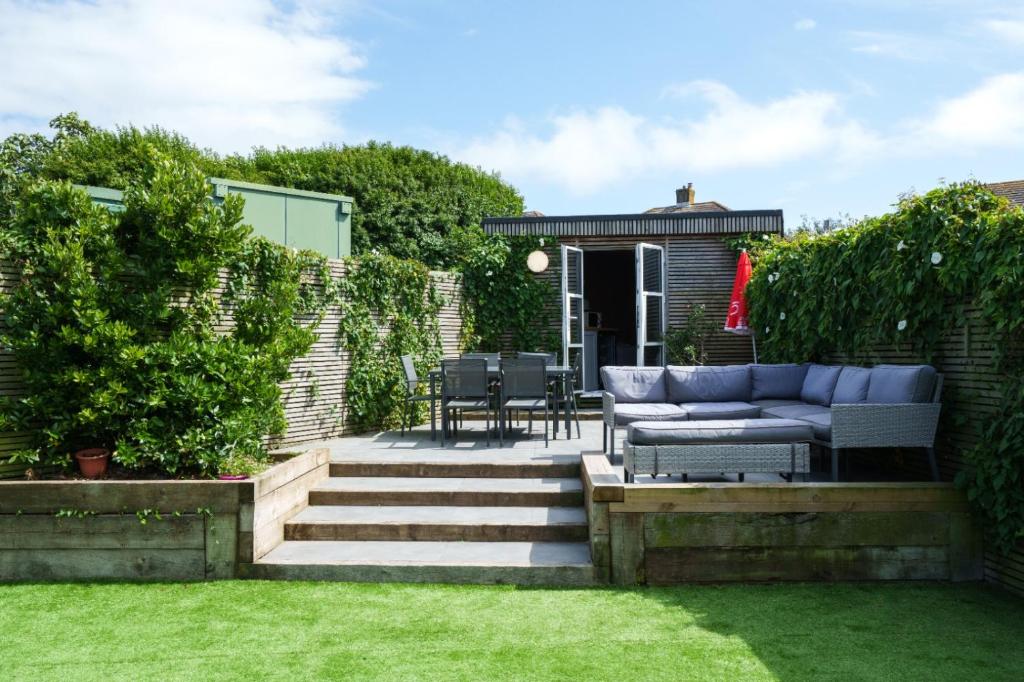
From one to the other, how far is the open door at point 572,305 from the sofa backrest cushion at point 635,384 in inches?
117

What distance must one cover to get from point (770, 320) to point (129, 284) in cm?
646

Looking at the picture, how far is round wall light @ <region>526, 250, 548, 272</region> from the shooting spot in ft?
35.6

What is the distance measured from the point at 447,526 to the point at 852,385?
3483 millimetres

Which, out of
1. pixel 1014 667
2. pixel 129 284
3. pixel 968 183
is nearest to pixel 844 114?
pixel 968 183

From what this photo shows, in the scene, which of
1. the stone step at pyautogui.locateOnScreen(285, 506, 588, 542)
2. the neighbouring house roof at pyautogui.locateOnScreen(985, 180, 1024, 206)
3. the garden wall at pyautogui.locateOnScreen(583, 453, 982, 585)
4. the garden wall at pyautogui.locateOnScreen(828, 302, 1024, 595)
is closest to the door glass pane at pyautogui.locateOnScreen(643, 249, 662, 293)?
the garden wall at pyautogui.locateOnScreen(828, 302, 1024, 595)

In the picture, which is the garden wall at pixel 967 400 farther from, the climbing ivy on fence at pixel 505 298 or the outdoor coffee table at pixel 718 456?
the climbing ivy on fence at pixel 505 298

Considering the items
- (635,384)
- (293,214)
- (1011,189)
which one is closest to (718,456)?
(635,384)

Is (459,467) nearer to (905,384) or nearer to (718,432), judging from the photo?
(718,432)

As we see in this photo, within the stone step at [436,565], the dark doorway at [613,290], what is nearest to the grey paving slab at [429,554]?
the stone step at [436,565]

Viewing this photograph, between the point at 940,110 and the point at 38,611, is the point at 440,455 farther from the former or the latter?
the point at 940,110

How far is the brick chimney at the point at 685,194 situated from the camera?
20781mm

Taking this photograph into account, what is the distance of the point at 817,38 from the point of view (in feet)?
24.9

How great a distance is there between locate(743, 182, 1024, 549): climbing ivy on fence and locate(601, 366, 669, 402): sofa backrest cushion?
Result: 1539 millimetres

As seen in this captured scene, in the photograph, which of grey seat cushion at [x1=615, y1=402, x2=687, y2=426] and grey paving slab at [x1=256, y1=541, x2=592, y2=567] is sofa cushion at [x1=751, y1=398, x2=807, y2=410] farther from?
grey paving slab at [x1=256, y1=541, x2=592, y2=567]
